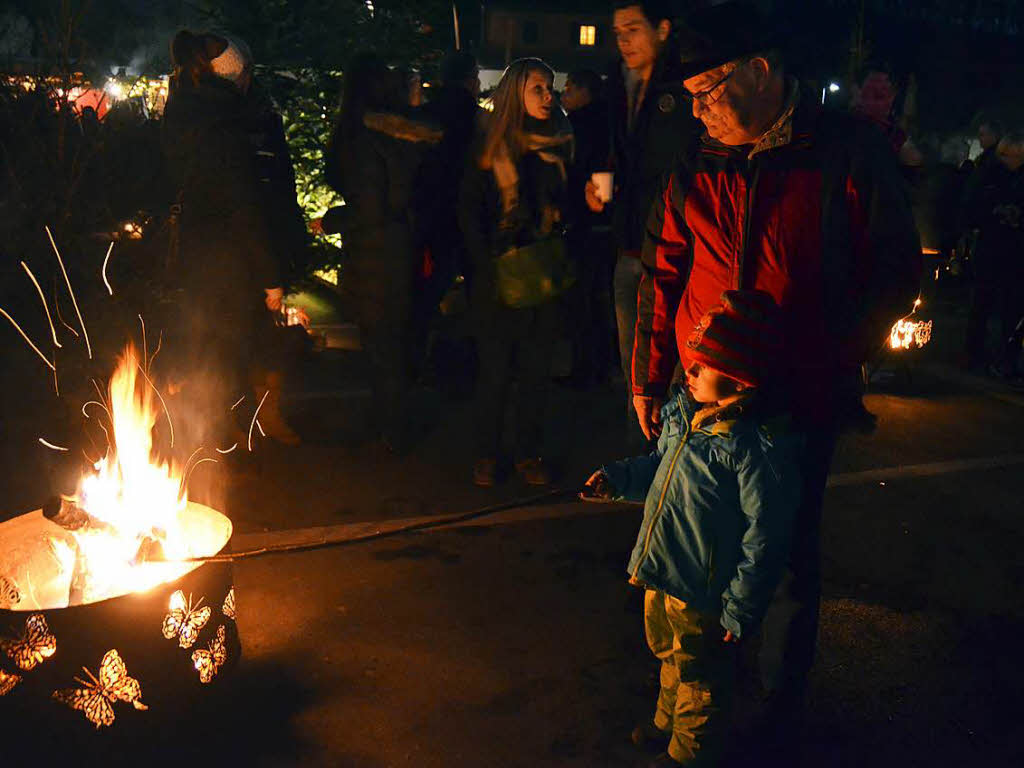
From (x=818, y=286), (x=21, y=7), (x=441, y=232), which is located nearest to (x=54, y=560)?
(x=818, y=286)

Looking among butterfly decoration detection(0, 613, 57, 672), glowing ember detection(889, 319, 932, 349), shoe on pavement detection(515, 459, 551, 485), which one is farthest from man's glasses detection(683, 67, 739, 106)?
glowing ember detection(889, 319, 932, 349)

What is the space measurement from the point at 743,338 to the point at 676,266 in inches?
26.6

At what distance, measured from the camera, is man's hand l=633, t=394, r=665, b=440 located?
3656mm

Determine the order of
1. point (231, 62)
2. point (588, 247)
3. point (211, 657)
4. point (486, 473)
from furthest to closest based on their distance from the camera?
point (588, 247) → point (486, 473) → point (231, 62) → point (211, 657)

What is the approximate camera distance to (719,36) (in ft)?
9.46

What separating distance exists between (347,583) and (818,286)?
2.56m

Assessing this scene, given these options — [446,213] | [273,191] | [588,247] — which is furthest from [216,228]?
[588,247]

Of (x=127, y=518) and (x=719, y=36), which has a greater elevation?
(x=719, y=36)

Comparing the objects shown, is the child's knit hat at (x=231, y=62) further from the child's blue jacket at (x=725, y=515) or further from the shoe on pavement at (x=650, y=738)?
the shoe on pavement at (x=650, y=738)

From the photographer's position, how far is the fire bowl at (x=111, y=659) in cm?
297

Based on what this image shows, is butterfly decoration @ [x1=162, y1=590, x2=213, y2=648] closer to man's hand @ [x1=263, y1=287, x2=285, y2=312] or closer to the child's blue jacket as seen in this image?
the child's blue jacket

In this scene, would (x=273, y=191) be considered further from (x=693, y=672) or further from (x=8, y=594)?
(x=693, y=672)

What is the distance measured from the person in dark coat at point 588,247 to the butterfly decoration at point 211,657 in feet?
11.6

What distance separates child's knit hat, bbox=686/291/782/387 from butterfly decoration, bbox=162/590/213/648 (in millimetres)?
1800
